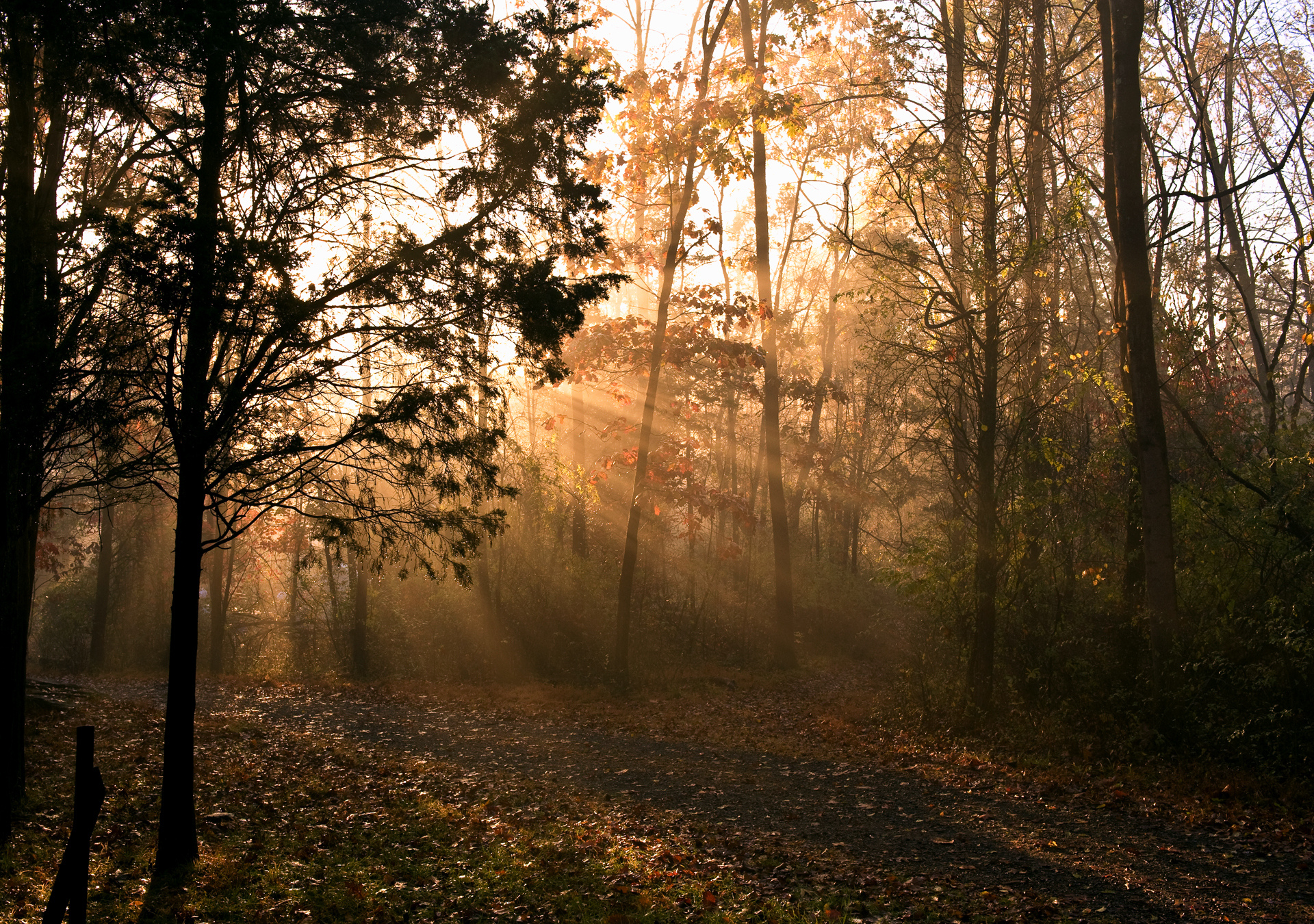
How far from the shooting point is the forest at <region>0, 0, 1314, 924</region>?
664 centimetres

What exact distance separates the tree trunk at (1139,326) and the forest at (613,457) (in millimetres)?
57

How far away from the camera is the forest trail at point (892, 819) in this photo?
5.98 metres

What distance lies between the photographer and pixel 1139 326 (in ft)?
34.7

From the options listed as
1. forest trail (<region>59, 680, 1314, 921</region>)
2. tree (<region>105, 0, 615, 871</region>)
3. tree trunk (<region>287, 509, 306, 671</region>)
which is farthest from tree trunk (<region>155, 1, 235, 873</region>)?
tree trunk (<region>287, 509, 306, 671</region>)

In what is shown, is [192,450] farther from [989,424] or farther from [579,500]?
[579,500]

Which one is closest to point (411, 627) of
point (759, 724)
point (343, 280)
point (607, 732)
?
point (607, 732)

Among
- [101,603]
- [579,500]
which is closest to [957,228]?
[579,500]

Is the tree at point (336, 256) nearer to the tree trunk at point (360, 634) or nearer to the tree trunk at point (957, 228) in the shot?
the tree trunk at point (957, 228)

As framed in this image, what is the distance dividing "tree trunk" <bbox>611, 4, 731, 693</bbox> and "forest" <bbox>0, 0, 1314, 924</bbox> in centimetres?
9

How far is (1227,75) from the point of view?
1756 centimetres

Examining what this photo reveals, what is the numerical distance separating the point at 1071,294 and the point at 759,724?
40.1 ft

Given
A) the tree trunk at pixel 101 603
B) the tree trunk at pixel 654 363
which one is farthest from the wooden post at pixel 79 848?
the tree trunk at pixel 101 603

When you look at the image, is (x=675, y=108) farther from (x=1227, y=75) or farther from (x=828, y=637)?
(x=828, y=637)

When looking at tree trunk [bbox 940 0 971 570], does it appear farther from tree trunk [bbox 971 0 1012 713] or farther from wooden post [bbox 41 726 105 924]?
wooden post [bbox 41 726 105 924]
